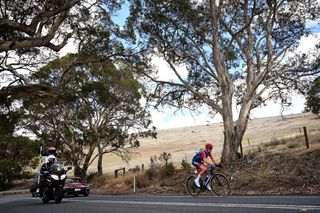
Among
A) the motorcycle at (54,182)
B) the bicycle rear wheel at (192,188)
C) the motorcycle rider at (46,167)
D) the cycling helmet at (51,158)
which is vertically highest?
the cycling helmet at (51,158)

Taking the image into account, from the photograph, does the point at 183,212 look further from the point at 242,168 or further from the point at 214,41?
the point at 214,41

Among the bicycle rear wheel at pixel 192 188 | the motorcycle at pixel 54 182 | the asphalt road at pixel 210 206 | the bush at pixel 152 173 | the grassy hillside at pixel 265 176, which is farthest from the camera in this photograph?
the bush at pixel 152 173

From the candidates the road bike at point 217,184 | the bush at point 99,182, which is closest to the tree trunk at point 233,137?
the road bike at point 217,184

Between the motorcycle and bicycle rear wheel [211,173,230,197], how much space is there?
15.5 feet

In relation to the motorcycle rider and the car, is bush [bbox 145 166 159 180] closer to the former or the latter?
the car

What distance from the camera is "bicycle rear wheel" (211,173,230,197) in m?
12.0

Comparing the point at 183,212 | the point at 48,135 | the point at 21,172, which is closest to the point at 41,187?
the point at 183,212

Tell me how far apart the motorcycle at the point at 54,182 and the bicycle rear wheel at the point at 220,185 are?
4.71 meters

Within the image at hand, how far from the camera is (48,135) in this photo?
1342 inches

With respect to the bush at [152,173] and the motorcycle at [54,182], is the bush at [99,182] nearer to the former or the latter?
the bush at [152,173]

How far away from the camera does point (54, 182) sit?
11.9 m

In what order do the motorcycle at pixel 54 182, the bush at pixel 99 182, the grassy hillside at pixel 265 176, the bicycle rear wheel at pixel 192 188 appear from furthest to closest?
the bush at pixel 99 182 → the grassy hillside at pixel 265 176 → the bicycle rear wheel at pixel 192 188 → the motorcycle at pixel 54 182

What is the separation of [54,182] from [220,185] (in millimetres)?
5296

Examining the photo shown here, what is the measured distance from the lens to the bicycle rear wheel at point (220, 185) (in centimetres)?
1205
